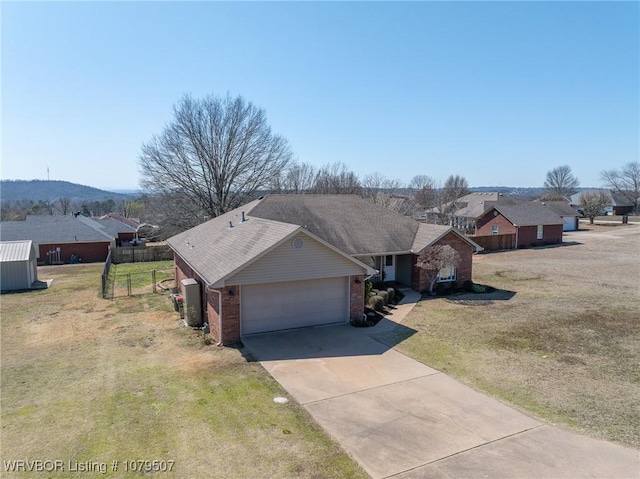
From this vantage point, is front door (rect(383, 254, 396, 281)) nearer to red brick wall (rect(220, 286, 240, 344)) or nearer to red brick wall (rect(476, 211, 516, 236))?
red brick wall (rect(220, 286, 240, 344))

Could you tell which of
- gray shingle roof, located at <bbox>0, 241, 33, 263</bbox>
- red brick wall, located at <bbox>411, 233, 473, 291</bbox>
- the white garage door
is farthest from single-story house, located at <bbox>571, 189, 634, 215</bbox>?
gray shingle roof, located at <bbox>0, 241, 33, 263</bbox>

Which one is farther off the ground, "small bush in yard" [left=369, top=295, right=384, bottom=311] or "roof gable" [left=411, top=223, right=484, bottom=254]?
"roof gable" [left=411, top=223, right=484, bottom=254]

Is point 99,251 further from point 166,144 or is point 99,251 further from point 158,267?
point 166,144

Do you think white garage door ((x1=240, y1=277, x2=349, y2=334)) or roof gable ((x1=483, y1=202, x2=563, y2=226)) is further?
roof gable ((x1=483, y1=202, x2=563, y2=226))

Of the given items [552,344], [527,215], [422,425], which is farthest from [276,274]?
[527,215]

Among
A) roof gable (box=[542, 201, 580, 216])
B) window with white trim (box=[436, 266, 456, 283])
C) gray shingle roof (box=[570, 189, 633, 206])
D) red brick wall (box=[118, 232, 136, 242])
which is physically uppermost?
gray shingle roof (box=[570, 189, 633, 206])

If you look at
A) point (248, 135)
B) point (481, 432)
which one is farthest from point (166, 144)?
point (481, 432)
